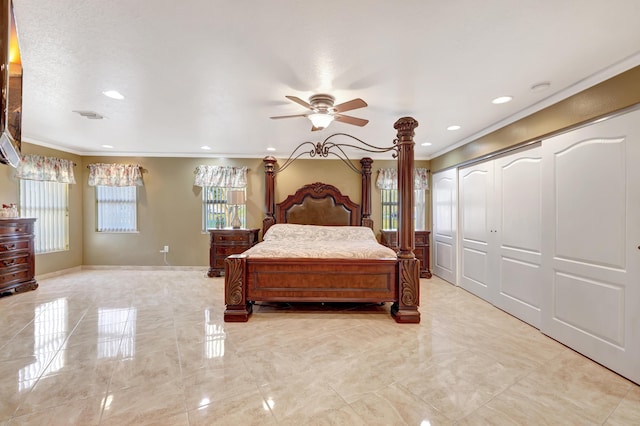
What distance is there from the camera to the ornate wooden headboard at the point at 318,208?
5.19 meters

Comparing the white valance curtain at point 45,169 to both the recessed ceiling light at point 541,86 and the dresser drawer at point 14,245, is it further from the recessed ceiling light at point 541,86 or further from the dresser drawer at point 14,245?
the recessed ceiling light at point 541,86

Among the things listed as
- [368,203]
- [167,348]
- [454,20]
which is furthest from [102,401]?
[368,203]

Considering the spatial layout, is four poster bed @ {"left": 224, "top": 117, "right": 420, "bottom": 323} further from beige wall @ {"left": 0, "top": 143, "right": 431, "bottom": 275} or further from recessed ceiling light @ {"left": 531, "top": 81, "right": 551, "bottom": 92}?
beige wall @ {"left": 0, "top": 143, "right": 431, "bottom": 275}

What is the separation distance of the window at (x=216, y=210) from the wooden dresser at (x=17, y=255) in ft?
7.92

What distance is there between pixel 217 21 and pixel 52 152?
16.6 ft

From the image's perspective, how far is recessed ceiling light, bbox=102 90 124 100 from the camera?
2.57 m

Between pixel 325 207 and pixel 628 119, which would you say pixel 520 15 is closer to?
pixel 628 119

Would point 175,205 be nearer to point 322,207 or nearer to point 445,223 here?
point 322,207

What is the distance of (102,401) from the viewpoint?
1.69 m

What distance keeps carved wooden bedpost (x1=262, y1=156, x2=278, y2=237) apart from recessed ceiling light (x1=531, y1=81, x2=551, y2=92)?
3.79m

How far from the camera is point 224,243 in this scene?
5.00 meters

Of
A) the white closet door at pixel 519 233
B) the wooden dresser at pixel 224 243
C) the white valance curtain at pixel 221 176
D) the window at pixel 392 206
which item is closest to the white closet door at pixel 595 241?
the white closet door at pixel 519 233

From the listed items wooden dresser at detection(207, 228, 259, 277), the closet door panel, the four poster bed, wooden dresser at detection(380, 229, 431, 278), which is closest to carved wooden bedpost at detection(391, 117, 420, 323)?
the four poster bed

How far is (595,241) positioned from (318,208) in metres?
3.75
